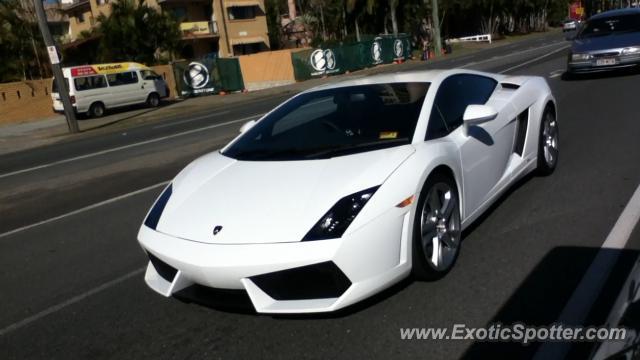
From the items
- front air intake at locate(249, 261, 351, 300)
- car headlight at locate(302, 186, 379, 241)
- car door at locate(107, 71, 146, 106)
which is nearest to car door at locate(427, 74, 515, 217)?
car headlight at locate(302, 186, 379, 241)

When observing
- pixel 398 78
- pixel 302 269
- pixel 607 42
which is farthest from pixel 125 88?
pixel 302 269

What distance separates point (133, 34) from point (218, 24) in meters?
15.9

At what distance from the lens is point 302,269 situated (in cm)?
310

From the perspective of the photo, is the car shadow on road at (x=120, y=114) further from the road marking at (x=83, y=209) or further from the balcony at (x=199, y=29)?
the balcony at (x=199, y=29)

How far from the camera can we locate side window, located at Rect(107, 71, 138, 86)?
2683 centimetres

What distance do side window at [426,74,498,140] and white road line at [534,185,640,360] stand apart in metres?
1.28

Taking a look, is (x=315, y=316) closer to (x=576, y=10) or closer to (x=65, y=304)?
(x=65, y=304)

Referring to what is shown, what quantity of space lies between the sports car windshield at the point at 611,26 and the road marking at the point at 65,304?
12.8 m

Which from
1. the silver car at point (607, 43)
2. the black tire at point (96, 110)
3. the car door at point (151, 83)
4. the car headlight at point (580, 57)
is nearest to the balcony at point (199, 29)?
the car door at point (151, 83)

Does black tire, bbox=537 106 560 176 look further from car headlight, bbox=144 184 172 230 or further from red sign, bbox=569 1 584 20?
red sign, bbox=569 1 584 20

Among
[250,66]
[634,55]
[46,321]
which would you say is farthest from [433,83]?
[250,66]

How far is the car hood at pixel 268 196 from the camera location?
3.29 metres

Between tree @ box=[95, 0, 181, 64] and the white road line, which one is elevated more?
tree @ box=[95, 0, 181, 64]

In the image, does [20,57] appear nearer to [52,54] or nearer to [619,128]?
[52,54]
